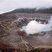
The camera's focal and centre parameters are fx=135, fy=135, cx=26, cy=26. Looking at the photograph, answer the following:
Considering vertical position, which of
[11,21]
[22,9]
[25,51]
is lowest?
[25,51]

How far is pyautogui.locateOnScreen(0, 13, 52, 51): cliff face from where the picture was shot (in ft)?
6.51

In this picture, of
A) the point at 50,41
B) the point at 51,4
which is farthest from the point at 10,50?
the point at 51,4

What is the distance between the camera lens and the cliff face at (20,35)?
1984 millimetres

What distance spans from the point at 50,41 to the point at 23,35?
41 cm

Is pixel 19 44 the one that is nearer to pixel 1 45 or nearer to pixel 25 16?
pixel 1 45

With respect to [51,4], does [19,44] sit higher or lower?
lower

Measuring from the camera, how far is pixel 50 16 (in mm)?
2061

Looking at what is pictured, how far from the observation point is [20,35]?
2051mm

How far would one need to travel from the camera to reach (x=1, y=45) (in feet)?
6.70

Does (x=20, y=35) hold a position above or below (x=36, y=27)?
below

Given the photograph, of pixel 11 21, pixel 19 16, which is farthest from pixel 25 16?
pixel 11 21

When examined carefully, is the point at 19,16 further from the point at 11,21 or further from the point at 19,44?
the point at 19,44

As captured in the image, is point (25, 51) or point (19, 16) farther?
point (19, 16)

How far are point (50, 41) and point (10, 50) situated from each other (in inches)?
23.8
